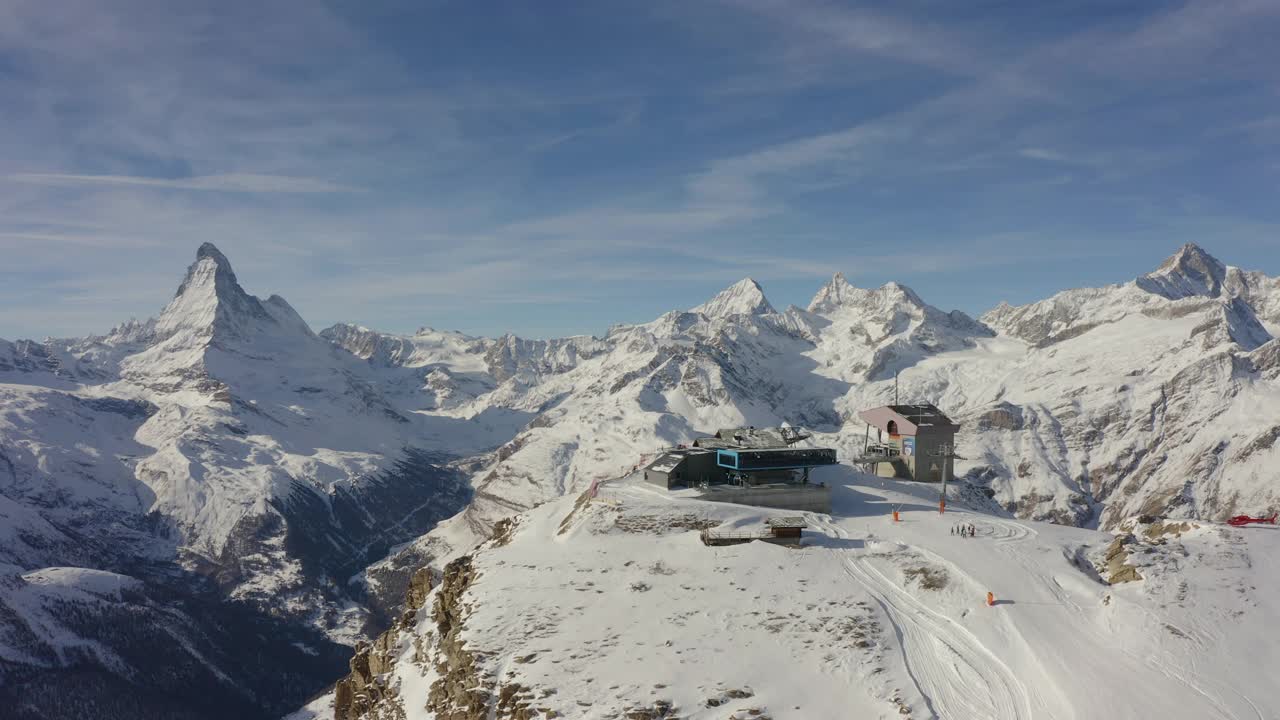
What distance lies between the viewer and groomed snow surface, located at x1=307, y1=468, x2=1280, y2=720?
2859 centimetres

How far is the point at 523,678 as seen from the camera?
3114cm

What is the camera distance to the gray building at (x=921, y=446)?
77625 mm

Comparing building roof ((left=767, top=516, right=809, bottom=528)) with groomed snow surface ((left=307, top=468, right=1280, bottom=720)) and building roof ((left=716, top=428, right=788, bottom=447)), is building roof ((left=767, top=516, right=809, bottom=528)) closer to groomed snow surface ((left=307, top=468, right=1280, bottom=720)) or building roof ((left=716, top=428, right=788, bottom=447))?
groomed snow surface ((left=307, top=468, right=1280, bottom=720))

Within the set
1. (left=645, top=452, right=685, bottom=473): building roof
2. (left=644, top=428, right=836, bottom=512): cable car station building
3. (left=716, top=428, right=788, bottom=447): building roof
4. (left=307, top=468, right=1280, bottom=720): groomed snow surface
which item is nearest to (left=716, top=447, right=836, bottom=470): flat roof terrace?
(left=644, top=428, right=836, bottom=512): cable car station building

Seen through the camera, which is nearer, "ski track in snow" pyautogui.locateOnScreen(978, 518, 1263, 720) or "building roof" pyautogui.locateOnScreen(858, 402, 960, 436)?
"ski track in snow" pyautogui.locateOnScreen(978, 518, 1263, 720)

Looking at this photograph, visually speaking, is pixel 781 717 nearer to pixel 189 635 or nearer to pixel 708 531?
pixel 708 531

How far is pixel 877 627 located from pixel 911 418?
1927 inches

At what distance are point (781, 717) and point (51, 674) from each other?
176474mm

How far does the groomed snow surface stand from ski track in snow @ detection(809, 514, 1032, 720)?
94 mm

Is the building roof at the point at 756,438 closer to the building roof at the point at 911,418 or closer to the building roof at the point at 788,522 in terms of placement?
the building roof at the point at 788,522

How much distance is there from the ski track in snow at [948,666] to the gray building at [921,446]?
4124 cm

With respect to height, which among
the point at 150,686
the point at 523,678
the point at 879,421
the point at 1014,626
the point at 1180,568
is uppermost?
the point at 879,421

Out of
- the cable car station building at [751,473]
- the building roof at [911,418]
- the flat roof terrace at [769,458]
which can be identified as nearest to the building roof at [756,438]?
the cable car station building at [751,473]

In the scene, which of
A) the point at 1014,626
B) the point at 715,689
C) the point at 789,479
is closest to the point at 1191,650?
the point at 1014,626
